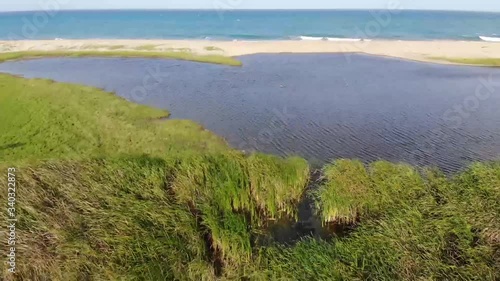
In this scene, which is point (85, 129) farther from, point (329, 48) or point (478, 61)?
point (329, 48)

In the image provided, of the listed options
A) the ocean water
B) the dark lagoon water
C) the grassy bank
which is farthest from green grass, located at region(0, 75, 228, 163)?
the ocean water

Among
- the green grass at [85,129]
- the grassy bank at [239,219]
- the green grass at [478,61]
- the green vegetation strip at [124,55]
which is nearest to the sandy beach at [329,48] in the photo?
the green grass at [478,61]

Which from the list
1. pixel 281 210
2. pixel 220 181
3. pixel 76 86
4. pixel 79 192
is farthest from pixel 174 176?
pixel 76 86

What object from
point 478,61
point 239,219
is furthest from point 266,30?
point 239,219

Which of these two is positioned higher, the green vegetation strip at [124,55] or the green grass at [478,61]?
the green vegetation strip at [124,55]

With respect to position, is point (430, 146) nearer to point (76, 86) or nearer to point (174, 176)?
point (174, 176)

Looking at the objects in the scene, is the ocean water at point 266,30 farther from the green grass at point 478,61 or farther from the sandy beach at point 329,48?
the green grass at point 478,61

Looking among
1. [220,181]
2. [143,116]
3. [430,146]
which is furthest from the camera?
[143,116]
